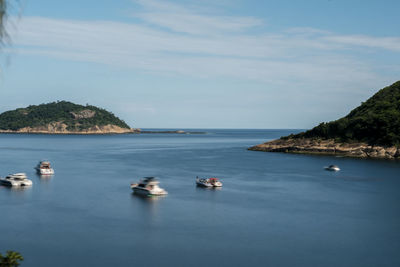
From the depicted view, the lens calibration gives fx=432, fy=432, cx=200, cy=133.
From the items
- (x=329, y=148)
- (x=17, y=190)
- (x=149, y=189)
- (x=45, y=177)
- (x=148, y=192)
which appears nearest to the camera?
(x=148, y=192)

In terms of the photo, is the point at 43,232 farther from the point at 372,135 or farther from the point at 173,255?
the point at 372,135

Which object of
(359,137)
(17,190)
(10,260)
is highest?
(359,137)

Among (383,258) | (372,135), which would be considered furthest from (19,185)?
(372,135)

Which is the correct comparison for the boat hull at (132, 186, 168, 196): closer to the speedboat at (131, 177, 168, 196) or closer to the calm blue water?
the speedboat at (131, 177, 168, 196)

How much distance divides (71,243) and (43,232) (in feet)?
21.2

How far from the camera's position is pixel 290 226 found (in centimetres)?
5731

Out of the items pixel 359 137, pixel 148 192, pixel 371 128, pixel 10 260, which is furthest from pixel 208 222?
pixel 359 137

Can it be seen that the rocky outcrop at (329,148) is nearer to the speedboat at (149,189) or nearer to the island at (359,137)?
the island at (359,137)

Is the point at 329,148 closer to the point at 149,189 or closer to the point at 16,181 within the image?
the point at 149,189

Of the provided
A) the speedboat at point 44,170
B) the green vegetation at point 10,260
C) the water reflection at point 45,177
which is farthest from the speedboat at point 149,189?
the green vegetation at point 10,260

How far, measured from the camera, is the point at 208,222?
194 ft

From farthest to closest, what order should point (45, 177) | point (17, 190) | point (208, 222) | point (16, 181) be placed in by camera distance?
point (45, 177) < point (16, 181) < point (17, 190) < point (208, 222)

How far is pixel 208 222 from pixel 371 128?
125491 mm

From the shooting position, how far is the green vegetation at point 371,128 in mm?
Result: 159375
